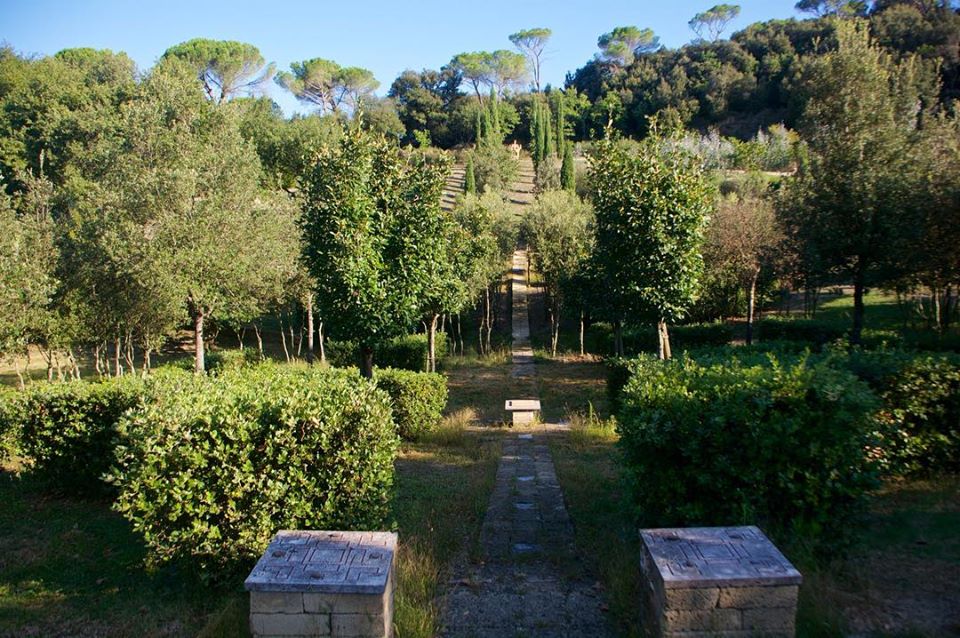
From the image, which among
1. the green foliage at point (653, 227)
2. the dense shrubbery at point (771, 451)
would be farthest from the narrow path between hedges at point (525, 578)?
the green foliage at point (653, 227)

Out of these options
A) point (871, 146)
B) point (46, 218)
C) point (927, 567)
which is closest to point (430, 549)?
point (927, 567)

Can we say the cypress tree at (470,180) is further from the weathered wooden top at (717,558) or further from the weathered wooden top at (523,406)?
the weathered wooden top at (717,558)

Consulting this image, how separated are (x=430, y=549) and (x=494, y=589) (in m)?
0.78

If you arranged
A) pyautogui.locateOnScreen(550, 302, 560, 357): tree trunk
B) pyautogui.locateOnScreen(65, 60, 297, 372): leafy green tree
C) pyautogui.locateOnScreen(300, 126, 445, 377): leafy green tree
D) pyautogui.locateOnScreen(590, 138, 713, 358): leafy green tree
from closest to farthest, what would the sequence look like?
1. pyautogui.locateOnScreen(300, 126, 445, 377): leafy green tree
2. pyautogui.locateOnScreen(590, 138, 713, 358): leafy green tree
3. pyautogui.locateOnScreen(65, 60, 297, 372): leafy green tree
4. pyautogui.locateOnScreen(550, 302, 560, 357): tree trunk

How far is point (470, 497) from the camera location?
7.13m

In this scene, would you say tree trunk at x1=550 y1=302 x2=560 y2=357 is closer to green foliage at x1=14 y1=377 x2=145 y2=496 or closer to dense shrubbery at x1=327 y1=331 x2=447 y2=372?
dense shrubbery at x1=327 y1=331 x2=447 y2=372

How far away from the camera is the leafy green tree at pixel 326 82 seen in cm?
6338

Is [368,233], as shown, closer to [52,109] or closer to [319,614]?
[319,614]

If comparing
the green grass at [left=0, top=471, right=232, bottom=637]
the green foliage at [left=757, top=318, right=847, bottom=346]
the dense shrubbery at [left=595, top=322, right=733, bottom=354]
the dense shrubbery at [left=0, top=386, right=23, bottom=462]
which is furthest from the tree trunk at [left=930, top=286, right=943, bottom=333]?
the dense shrubbery at [left=0, top=386, right=23, bottom=462]

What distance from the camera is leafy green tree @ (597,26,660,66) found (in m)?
75.2

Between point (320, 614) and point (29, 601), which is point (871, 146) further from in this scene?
point (29, 601)

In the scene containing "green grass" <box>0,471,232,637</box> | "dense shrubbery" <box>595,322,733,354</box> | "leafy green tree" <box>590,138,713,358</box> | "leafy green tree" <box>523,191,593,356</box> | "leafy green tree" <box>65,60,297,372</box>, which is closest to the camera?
"green grass" <box>0,471,232,637</box>

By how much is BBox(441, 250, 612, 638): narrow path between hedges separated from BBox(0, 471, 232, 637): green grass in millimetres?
1917

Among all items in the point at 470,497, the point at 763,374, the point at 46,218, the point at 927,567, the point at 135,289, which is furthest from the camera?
the point at 46,218
